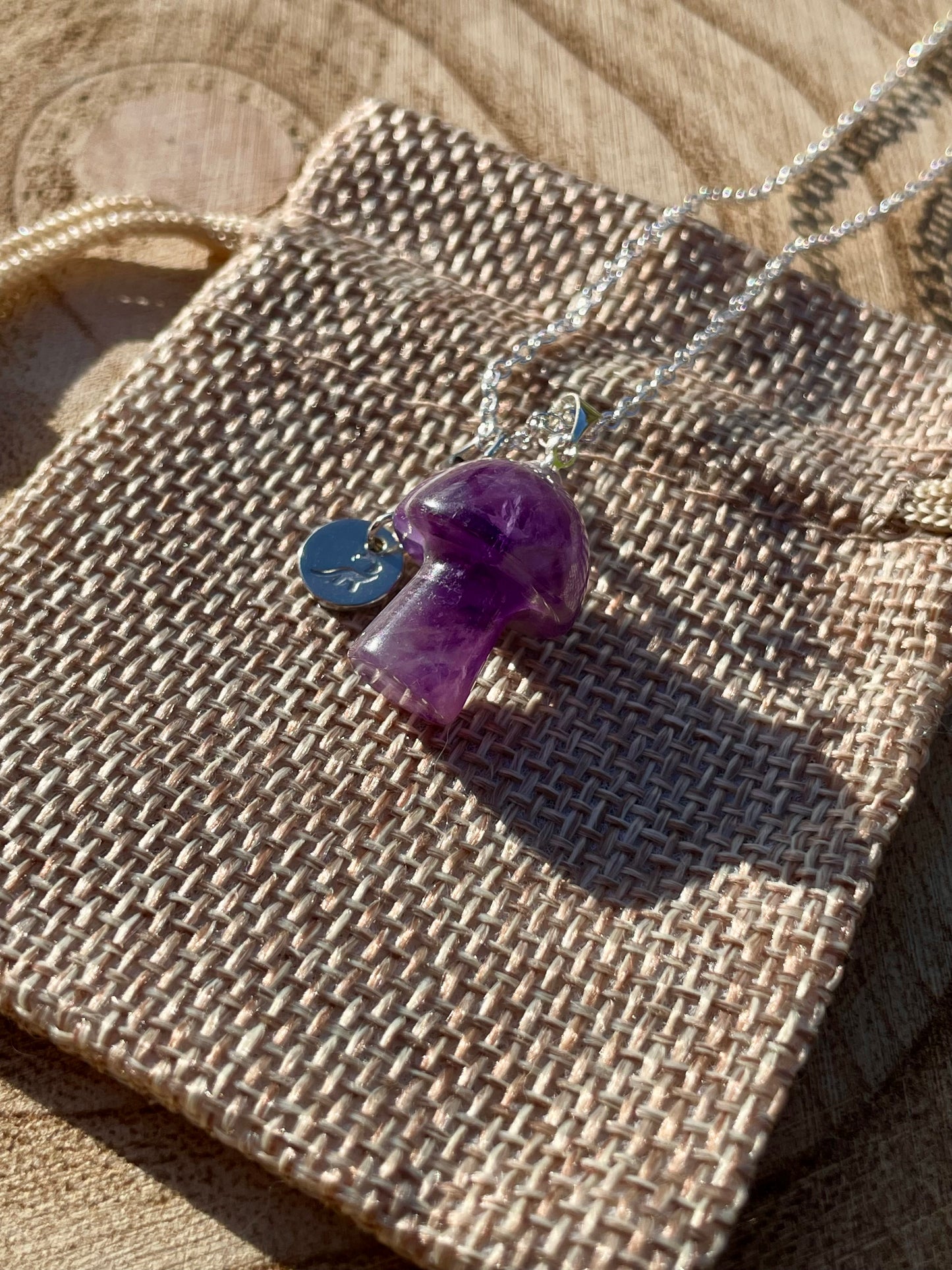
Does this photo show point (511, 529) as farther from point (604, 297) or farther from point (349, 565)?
point (604, 297)

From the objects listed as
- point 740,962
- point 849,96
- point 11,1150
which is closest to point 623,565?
point 740,962

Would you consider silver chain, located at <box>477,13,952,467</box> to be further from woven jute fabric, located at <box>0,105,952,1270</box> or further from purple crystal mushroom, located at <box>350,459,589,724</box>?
purple crystal mushroom, located at <box>350,459,589,724</box>

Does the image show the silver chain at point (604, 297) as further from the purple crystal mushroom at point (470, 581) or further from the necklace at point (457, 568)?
the purple crystal mushroom at point (470, 581)

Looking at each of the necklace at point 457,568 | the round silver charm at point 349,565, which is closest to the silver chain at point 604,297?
the necklace at point 457,568

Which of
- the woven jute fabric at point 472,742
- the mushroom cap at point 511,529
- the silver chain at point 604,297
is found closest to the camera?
the woven jute fabric at point 472,742

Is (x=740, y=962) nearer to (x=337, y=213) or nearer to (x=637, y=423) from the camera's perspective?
(x=637, y=423)
